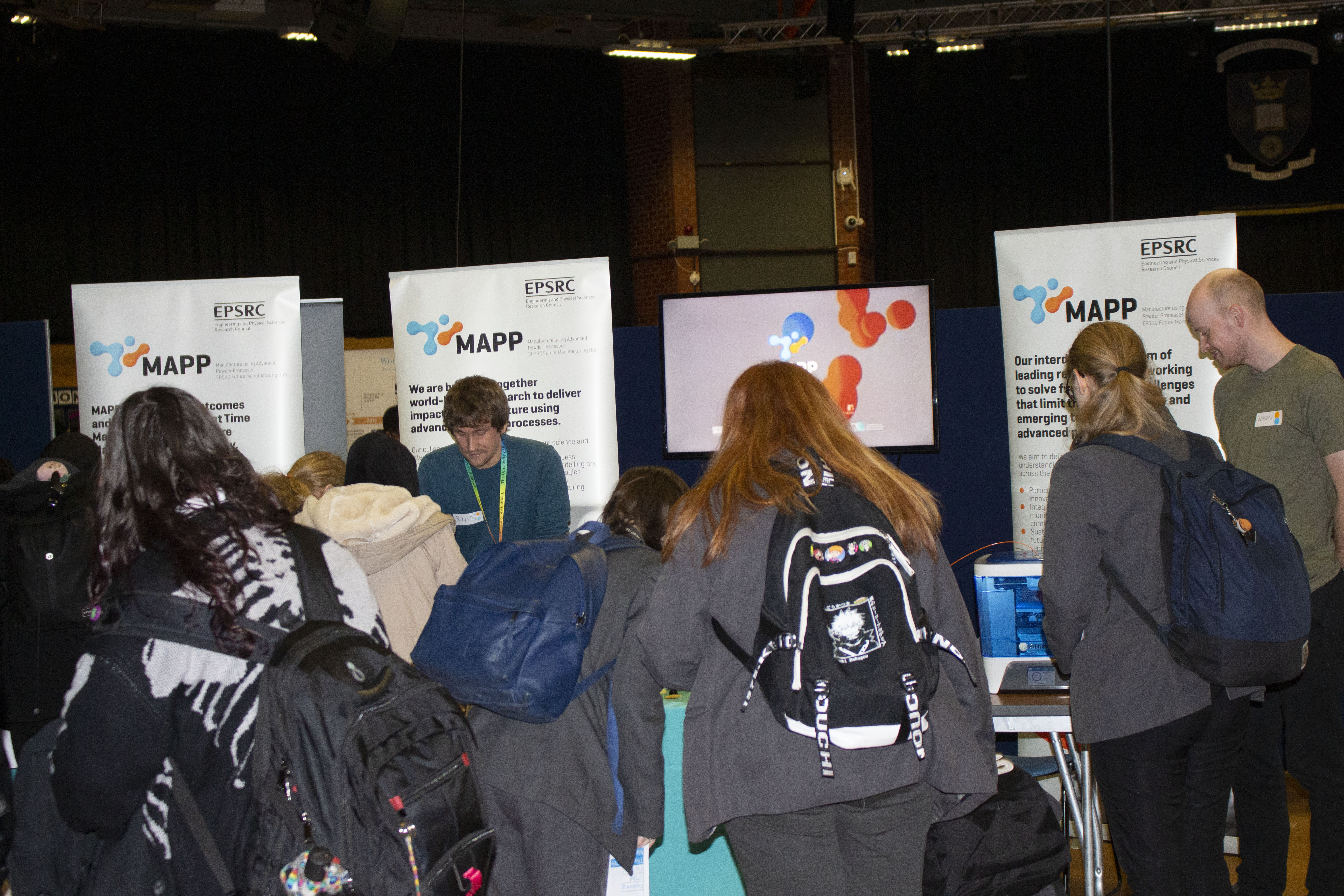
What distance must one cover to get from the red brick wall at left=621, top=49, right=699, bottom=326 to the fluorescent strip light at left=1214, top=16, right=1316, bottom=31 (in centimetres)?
470

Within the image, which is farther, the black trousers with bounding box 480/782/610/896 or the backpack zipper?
the black trousers with bounding box 480/782/610/896

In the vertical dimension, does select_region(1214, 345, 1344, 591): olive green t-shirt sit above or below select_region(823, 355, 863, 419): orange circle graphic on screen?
below

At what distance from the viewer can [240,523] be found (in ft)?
4.99

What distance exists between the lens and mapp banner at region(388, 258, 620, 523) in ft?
13.5

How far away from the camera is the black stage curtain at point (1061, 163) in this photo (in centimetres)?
1065

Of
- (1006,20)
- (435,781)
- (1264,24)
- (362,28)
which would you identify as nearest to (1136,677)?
(435,781)

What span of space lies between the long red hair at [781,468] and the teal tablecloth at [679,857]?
985 millimetres

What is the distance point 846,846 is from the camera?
168cm

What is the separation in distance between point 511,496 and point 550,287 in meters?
0.91

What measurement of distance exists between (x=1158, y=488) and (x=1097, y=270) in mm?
1839

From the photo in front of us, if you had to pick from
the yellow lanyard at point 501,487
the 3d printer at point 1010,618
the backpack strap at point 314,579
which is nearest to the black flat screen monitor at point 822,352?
the yellow lanyard at point 501,487

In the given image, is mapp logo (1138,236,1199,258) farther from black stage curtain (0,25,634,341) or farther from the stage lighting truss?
black stage curtain (0,25,634,341)

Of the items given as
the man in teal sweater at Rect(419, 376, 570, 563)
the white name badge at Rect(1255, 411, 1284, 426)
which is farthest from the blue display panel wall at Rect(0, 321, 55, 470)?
the white name badge at Rect(1255, 411, 1284, 426)

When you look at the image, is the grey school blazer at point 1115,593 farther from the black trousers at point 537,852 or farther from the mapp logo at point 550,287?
the mapp logo at point 550,287
